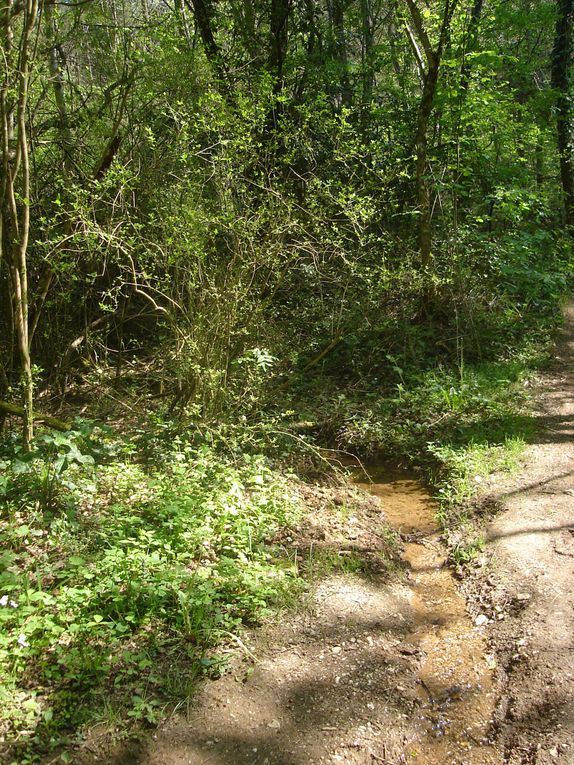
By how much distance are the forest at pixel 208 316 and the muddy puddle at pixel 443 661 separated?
1.67 feet

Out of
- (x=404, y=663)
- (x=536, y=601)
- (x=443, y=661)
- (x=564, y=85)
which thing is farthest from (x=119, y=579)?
(x=564, y=85)

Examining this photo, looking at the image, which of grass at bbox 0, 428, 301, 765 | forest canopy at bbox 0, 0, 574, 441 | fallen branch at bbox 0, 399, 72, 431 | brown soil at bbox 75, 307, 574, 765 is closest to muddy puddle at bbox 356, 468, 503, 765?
brown soil at bbox 75, 307, 574, 765

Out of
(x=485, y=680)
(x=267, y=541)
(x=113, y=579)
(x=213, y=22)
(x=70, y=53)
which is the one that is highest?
(x=213, y=22)

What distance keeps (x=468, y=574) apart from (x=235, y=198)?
449 centimetres

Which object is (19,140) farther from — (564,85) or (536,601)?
(564,85)

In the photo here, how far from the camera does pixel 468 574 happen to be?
5.12 meters

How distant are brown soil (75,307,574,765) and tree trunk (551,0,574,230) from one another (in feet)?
37.0

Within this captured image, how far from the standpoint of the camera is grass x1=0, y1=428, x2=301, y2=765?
3.39 metres

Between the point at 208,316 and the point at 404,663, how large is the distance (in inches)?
158

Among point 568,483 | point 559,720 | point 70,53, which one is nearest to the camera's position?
point 559,720

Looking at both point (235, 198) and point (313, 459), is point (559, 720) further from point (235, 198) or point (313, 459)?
point (235, 198)

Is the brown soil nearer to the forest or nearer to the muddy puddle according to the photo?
the muddy puddle

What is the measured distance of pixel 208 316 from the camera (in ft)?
21.9

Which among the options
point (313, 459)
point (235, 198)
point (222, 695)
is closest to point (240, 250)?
point (235, 198)
